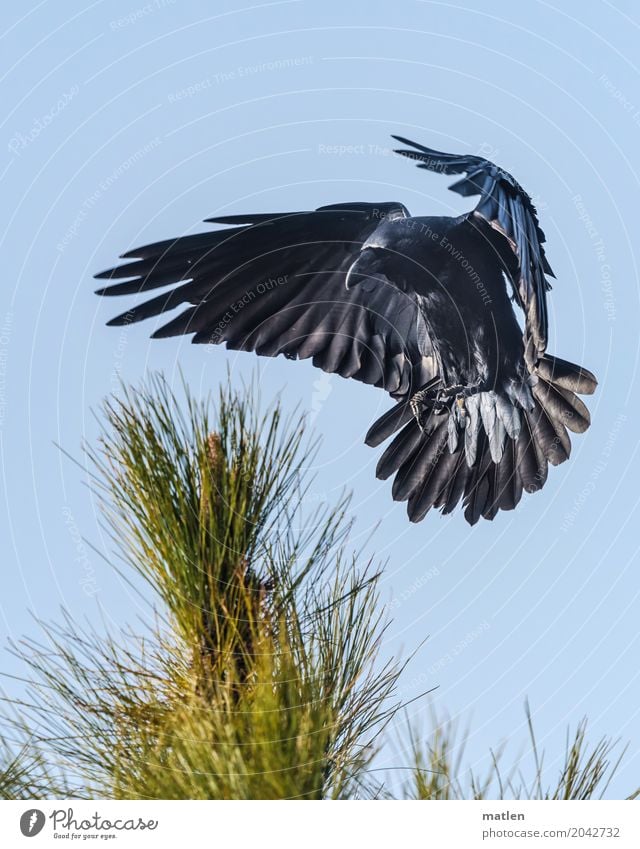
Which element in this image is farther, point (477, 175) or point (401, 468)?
point (401, 468)

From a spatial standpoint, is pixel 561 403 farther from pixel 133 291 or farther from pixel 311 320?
pixel 133 291

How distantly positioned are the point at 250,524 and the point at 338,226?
2059 millimetres

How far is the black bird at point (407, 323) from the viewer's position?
13.3ft

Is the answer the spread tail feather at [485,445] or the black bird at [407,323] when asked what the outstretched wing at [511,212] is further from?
the spread tail feather at [485,445]

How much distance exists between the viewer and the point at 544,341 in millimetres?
3662

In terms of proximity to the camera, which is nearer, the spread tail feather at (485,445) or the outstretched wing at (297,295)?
the outstretched wing at (297,295)

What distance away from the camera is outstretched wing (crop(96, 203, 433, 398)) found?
408cm

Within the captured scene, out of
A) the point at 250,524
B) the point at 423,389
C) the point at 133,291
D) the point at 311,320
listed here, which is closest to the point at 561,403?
the point at 423,389

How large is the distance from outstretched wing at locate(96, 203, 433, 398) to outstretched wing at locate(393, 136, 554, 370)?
0.65 m
